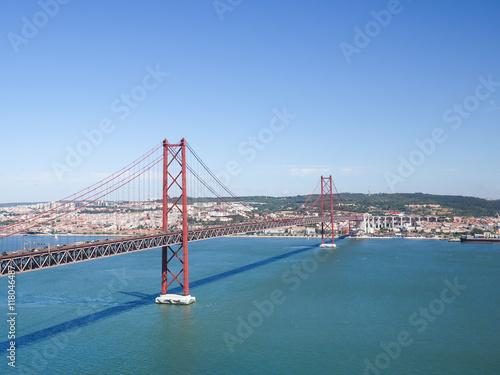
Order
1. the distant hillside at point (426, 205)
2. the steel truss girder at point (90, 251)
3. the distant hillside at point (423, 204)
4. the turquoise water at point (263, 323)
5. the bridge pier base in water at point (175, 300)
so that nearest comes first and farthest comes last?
the steel truss girder at point (90, 251) → the turquoise water at point (263, 323) → the bridge pier base in water at point (175, 300) → the distant hillside at point (423, 204) → the distant hillside at point (426, 205)

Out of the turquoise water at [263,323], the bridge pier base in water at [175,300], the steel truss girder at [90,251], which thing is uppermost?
the steel truss girder at [90,251]

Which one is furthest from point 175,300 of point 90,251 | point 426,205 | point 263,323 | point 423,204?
point 423,204

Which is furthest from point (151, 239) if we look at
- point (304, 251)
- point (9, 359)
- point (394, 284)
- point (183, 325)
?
point (304, 251)

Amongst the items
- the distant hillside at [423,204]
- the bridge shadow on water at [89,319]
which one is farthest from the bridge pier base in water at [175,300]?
the distant hillside at [423,204]

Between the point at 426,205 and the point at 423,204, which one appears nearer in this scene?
the point at 426,205

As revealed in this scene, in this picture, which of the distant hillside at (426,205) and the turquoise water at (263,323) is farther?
the distant hillside at (426,205)

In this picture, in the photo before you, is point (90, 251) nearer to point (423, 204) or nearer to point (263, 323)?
point (263, 323)

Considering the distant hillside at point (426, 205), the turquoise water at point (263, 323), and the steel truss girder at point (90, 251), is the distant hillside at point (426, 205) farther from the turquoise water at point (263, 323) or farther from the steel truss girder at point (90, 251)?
the steel truss girder at point (90, 251)

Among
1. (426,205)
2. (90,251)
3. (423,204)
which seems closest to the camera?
(90,251)
